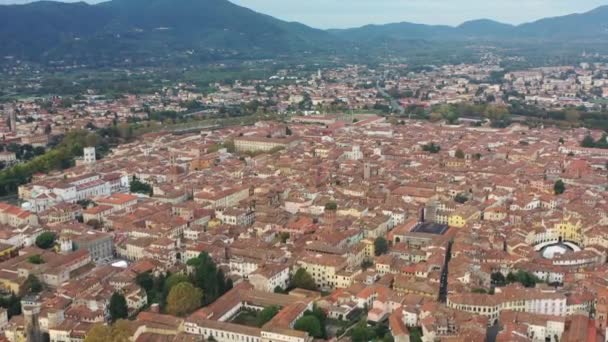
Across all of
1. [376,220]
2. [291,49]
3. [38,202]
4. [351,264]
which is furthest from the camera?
[291,49]

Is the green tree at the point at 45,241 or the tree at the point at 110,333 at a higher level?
the tree at the point at 110,333

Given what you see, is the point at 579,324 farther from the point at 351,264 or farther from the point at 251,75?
the point at 251,75

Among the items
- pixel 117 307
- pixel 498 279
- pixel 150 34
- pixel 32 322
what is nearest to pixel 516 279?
pixel 498 279

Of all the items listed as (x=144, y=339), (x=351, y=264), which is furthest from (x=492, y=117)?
(x=144, y=339)

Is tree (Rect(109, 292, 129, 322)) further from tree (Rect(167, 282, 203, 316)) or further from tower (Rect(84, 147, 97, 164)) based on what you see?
tower (Rect(84, 147, 97, 164))

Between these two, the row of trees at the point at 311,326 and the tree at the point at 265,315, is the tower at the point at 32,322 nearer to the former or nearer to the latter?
the tree at the point at 265,315

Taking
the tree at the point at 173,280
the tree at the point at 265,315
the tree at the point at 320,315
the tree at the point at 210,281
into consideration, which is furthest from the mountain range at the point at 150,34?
the tree at the point at 320,315

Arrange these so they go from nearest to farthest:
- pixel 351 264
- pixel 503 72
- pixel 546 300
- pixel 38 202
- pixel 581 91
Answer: pixel 546 300 < pixel 351 264 < pixel 38 202 < pixel 581 91 < pixel 503 72

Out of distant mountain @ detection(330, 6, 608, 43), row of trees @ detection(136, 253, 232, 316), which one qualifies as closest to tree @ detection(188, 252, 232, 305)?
row of trees @ detection(136, 253, 232, 316)
